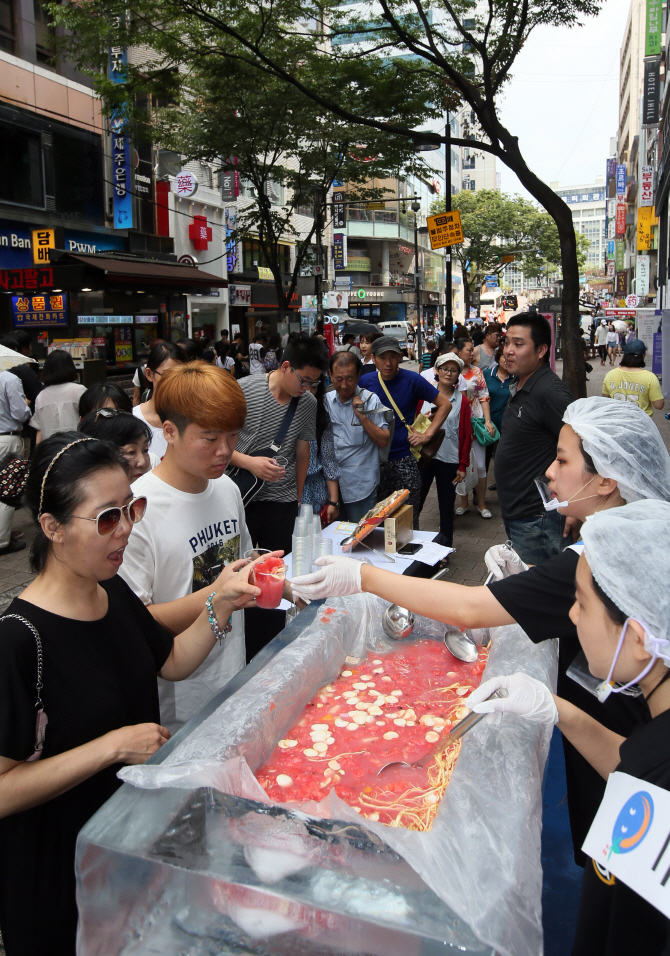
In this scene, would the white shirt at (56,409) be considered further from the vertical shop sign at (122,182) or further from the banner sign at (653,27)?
the banner sign at (653,27)

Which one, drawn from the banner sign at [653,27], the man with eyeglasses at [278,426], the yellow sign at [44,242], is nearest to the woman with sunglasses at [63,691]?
the man with eyeglasses at [278,426]

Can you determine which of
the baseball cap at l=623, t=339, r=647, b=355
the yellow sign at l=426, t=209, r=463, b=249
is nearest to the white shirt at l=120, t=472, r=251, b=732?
the baseball cap at l=623, t=339, r=647, b=355

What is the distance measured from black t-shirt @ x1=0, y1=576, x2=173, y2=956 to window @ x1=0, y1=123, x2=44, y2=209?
16.7m

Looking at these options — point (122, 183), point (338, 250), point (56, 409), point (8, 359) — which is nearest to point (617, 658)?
point (56, 409)

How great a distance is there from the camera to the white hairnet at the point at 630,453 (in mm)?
2137

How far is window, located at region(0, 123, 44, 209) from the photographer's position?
1577 centimetres

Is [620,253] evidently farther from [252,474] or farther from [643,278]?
[252,474]

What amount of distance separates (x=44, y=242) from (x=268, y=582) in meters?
15.1

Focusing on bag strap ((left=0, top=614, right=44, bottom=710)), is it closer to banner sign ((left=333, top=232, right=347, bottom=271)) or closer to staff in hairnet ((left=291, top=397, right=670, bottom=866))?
staff in hairnet ((left=291, top=397, right=670, bottom=866))

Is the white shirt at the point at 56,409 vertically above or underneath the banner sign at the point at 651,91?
underneath

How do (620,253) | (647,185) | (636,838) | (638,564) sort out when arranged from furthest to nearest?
(620,253), (647,185), (638,564), (636,838)

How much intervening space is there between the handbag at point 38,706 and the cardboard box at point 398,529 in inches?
109

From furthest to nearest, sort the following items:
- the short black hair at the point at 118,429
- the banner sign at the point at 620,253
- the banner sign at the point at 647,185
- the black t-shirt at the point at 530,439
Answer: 1. the banner sign at the point at 620,253
2. the banner sign at the point at 647,185
3. the black t-shirt at the point at 530,439
4. the short black hair at the point at 118,429

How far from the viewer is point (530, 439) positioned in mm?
4043
